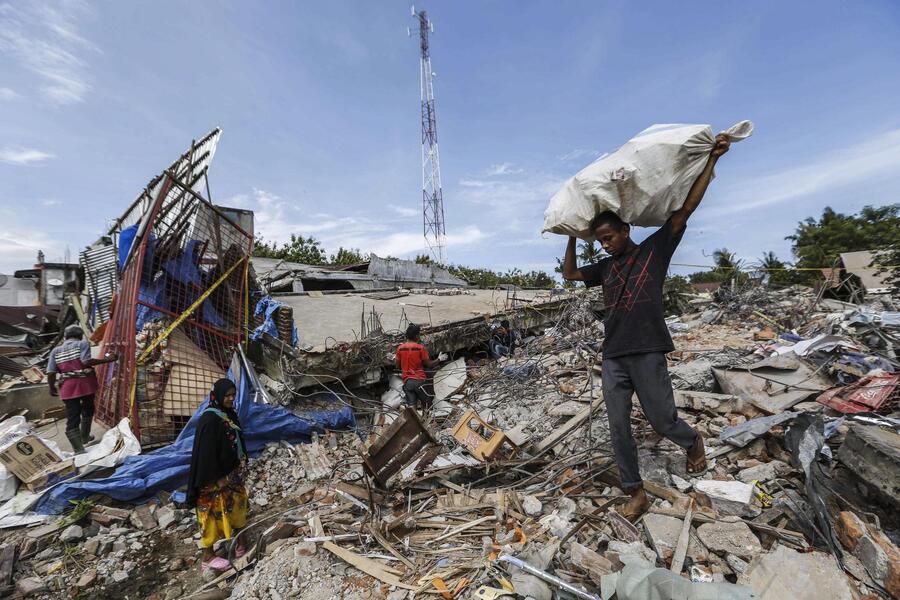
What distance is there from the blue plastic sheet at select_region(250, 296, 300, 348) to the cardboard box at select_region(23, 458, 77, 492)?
2.17 meters

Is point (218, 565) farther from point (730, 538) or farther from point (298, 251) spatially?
point (298, 251)

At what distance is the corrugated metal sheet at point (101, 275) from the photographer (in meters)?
6.79

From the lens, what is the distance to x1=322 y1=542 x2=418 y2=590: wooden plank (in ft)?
7.18

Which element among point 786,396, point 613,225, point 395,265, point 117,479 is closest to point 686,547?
point 613,225

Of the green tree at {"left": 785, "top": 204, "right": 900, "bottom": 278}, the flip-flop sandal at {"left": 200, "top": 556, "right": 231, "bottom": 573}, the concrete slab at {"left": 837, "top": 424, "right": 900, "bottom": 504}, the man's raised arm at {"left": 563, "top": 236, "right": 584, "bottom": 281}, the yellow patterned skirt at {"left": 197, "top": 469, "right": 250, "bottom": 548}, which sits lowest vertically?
the flip-flop sandal at {"left": 200, "top": 556, "right": 231, "bottom": 573}

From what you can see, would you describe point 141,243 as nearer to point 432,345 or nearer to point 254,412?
point 254,412

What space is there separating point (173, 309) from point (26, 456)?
2.07 metres

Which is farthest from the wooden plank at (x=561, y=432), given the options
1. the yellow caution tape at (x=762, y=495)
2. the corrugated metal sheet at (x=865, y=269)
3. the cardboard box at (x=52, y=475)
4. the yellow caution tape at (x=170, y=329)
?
the corrugated metal sheet at (x=865, y=269)

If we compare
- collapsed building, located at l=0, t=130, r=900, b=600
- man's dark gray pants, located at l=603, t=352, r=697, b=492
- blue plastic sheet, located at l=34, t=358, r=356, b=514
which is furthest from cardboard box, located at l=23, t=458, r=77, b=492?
man's dark gray pants, located at l=603, t=352, r=697, b=492

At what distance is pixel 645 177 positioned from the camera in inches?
82.2

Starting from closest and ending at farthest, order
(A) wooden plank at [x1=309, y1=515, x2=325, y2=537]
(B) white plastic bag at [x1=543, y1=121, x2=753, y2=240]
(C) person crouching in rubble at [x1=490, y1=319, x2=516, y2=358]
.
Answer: (B) white plastic bag at [x1=543, y1=121, x2=753, y2=240]
(A) wooden plank at [x1=309, y1=515, x2=325, y2=537]
(C) person crouching in rubble at [x1=490, y1=319, x2=516, y2=358]

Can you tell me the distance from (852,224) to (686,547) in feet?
109

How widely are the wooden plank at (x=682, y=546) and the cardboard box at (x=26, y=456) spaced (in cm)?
558

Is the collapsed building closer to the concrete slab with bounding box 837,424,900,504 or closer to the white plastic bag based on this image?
the concrete slab with bounding box 837,424,900,504
